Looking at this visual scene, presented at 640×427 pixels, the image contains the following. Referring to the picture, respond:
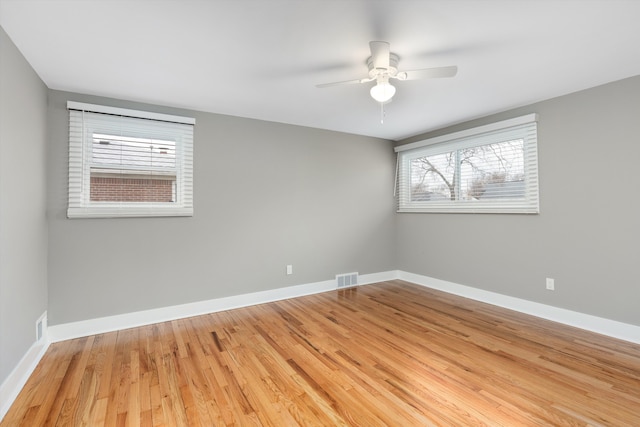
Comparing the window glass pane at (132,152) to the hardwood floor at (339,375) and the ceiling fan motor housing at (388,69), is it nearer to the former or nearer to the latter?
the hardwood floor at (339,375)

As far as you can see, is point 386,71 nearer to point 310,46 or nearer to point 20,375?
point 310,46

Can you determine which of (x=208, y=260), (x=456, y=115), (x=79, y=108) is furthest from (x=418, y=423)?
(x=79, y=108)

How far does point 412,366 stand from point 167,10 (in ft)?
9.41

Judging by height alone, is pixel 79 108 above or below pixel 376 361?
above

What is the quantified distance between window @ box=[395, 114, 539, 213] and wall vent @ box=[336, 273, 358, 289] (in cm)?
139

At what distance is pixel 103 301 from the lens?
2.84 m

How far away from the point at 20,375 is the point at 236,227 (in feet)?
6.88

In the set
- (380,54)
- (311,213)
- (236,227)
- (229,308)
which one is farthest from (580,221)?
(229,308)

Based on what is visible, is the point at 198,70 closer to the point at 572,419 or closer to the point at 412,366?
the point at 412,366

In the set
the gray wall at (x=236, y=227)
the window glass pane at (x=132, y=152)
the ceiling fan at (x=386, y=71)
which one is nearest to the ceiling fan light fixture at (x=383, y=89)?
the ceiling fan at (x=386, y=71)

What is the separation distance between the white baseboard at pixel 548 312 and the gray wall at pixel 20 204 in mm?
4412

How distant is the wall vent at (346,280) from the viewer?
4.28m

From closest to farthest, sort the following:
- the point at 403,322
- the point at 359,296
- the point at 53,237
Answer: the point at 53,237, the point at 403,322, the point at 359,296

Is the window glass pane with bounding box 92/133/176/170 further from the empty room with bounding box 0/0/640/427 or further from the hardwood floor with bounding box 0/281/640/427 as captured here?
the hardwood floor with bounding box 0/281/640/427
